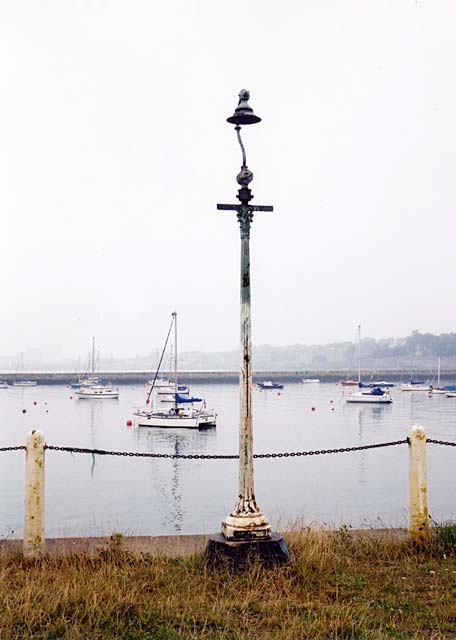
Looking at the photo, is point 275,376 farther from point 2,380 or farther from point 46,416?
point 46,416

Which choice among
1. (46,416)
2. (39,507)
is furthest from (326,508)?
(46,416)

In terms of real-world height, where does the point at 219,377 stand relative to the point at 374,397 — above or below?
above

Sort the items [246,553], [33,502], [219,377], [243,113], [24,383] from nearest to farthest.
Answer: [246,553]
[33,502]
[243,113]
[24,383]
[219,377]

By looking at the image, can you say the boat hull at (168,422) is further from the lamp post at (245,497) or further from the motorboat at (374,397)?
the lamp post at (245,497)

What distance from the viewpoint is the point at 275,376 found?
579ft

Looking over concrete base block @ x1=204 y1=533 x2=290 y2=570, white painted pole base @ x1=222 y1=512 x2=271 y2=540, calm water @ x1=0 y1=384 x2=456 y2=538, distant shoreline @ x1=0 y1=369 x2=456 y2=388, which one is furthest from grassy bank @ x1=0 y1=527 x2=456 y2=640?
distant shoreline @ x1=0 y1=369 x2=456 y2=388

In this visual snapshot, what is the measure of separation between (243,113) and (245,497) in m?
4.07

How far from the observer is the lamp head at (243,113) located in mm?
7602

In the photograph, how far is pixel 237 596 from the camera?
600 centimetres

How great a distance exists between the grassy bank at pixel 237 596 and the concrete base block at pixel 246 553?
126 mm

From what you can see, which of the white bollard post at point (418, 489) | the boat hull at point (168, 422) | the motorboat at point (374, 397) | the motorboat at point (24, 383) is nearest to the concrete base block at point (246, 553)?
the white bollard post at point (418, 489)

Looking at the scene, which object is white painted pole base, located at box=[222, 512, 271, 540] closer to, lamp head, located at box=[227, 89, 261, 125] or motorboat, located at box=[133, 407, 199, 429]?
lamp head, located at box=[227, 89, 261, 125]

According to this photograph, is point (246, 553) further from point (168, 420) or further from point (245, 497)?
point (168, 420)

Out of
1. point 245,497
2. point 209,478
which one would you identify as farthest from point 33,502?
point 209,478
